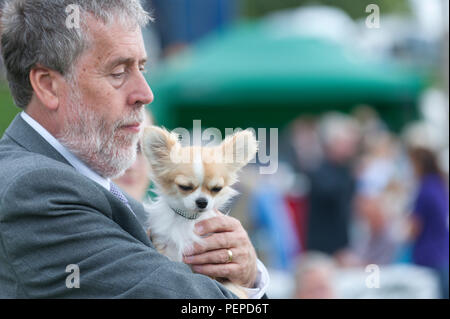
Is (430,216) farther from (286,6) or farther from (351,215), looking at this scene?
(286,6)

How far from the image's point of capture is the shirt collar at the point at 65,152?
6.64ft

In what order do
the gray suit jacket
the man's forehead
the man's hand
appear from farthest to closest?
the man's hand, the man's forehead, the gray suit jacket

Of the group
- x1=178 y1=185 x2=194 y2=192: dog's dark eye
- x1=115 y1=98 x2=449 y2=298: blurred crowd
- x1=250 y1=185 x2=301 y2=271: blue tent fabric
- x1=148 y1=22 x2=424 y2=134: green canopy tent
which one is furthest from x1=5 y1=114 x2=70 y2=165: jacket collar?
x1=148 y1=22 x2=424 y2=134: green canopy tent

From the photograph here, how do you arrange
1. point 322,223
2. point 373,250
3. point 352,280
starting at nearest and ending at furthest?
point 352,280
point 373,250
point 322,223

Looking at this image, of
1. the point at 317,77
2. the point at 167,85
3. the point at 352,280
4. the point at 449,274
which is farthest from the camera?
the point at 317,77

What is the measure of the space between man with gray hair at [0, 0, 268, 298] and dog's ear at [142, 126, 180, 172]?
94 mm

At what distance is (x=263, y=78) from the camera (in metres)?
11.6

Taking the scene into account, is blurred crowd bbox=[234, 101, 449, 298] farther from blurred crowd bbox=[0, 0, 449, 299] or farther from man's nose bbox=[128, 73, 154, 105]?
man's nose bbox=[128, 73, 154, 105]

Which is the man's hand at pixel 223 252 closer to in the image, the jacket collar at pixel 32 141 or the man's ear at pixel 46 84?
the jacket collar at pixel 32 141

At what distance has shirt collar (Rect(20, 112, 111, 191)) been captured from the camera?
2.03 metres

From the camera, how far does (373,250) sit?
7805 mm

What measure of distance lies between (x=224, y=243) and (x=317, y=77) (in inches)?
390
